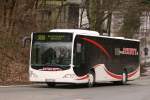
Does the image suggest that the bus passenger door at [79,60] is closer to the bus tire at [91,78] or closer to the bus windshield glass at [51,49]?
the bus windshield glass at [51,49]

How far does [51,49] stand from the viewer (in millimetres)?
28859

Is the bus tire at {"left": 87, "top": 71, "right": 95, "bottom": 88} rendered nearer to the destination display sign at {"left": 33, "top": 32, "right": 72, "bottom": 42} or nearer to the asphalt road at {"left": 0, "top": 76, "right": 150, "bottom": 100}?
the asphalt road at {"left": 0, "top": 76, "right": 150, "bottom": 100}

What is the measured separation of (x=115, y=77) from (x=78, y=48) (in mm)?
6210

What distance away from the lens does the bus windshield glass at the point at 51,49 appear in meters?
28.7

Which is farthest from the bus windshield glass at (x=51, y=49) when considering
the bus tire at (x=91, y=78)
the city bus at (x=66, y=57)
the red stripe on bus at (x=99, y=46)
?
the bus tire at (x=91, y=78)

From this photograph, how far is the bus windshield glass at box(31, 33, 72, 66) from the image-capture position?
28.7m

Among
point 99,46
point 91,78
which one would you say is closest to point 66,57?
point 91,78

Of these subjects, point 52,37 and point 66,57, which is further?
point 52,37

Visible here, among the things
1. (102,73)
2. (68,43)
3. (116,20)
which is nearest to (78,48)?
(68,43)

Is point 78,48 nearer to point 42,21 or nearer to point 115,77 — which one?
point 115,77

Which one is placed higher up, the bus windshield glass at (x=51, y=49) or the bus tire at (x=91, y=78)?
the bus windshield glass at (x=51, y=49)

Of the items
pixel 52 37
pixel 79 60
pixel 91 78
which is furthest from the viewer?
pixel 91 78

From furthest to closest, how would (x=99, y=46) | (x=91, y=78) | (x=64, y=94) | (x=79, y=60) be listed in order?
(x=99, y=46), (x=91, y=78), (x=79, y=60), (x=64, y=94)

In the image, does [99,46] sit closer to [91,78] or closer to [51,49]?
[91,78]
